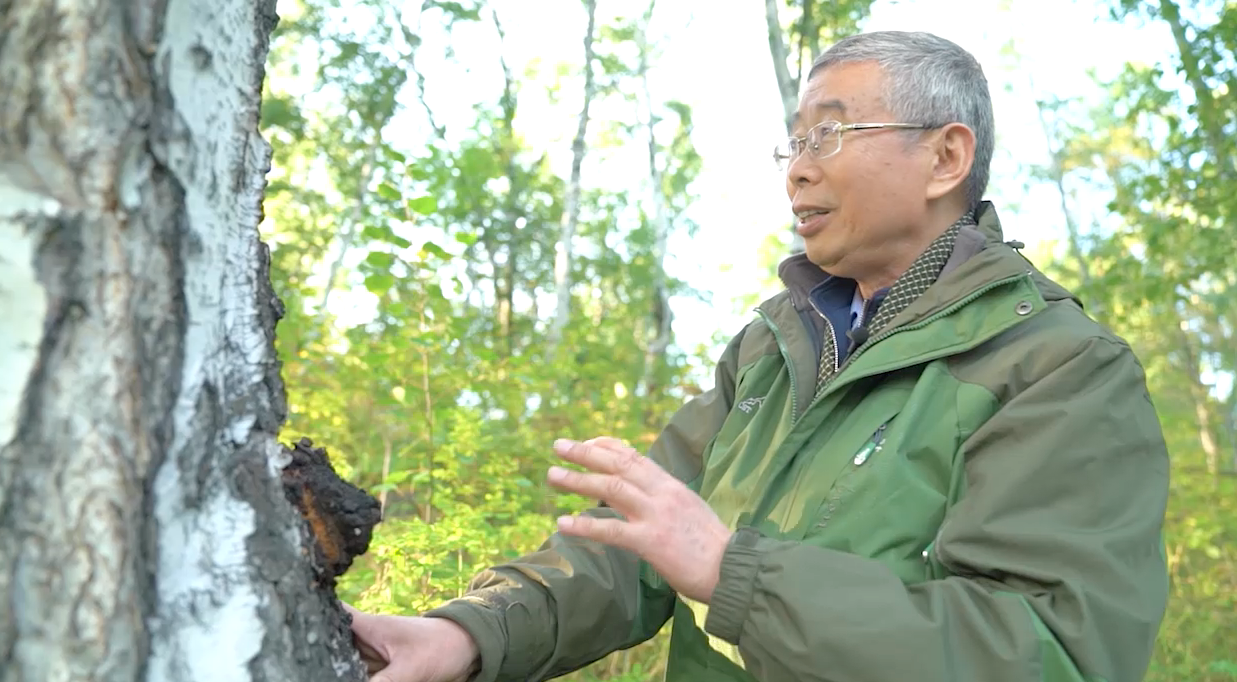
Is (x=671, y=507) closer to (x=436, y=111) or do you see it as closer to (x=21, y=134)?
(x=21, y=134)

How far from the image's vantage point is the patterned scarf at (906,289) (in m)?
2.16

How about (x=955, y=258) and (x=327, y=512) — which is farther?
(x=955, y=258)

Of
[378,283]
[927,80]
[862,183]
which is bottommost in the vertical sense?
[378,283]

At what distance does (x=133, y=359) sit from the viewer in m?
1.05

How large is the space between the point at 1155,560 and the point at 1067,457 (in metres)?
0.21

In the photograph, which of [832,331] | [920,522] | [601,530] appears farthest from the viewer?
[832,331]

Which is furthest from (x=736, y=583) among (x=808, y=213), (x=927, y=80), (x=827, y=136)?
(x=927, y=80)

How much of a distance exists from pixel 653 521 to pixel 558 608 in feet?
1.88

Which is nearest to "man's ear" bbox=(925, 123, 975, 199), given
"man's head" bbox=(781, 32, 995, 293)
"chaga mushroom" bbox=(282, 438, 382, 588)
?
"man's head" bbox=(781, 32, 995, 293)

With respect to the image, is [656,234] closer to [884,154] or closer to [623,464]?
[884,154]

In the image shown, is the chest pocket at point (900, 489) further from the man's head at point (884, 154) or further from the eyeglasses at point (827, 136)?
the eyeglasses at point (827, 136)

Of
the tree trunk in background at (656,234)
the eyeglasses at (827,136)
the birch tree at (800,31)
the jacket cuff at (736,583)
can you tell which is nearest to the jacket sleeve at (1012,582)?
the jacket cuff at (736,583)

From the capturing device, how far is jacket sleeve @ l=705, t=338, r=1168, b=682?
1.52 m

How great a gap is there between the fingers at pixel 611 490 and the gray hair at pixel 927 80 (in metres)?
1.21
